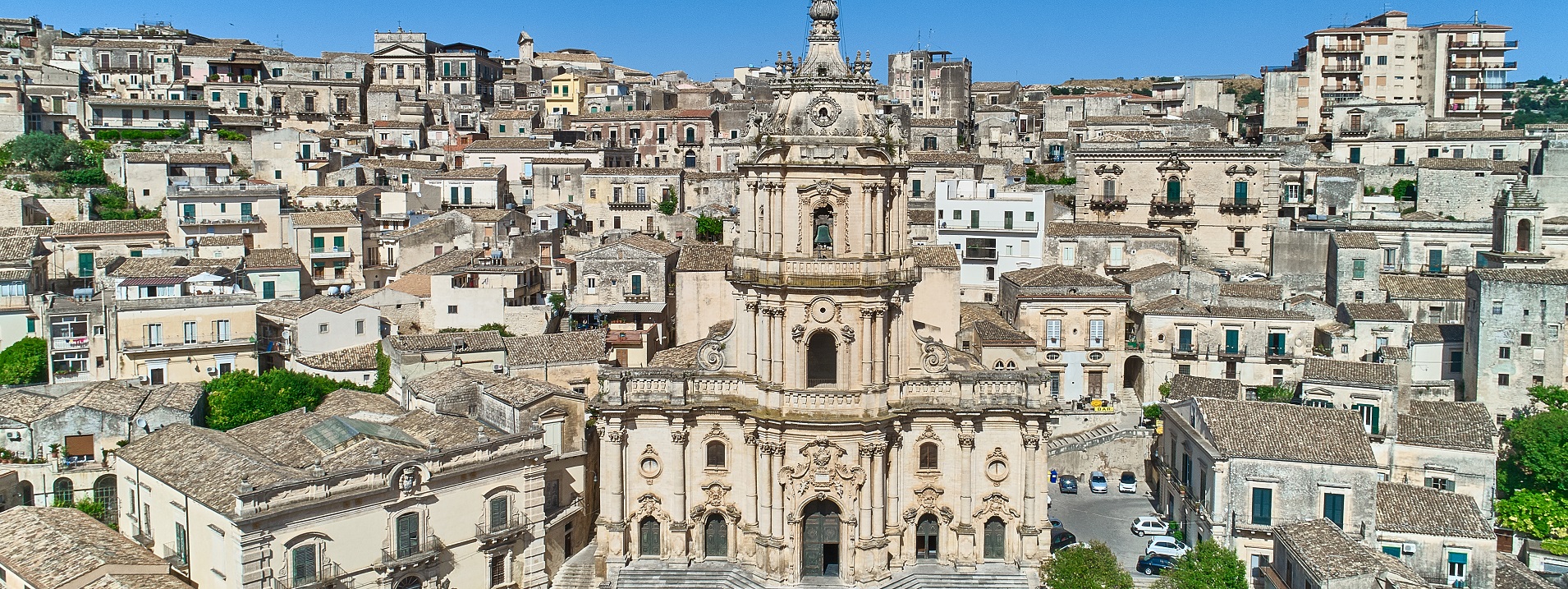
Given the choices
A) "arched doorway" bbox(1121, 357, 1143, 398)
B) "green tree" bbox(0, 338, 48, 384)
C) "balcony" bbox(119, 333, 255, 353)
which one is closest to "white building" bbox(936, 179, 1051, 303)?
"arched doorway" bbox(1121, 357, 1143, 398)

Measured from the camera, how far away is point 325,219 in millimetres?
60594

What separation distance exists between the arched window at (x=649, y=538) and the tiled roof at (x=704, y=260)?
35.4 feet

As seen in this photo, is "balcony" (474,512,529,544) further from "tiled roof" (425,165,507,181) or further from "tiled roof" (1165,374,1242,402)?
"tiled roof" (425,165,507,181)

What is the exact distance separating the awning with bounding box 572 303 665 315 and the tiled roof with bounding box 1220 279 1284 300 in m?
22.8

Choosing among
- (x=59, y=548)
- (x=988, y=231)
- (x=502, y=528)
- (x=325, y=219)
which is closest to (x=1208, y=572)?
(x=502, y=528)

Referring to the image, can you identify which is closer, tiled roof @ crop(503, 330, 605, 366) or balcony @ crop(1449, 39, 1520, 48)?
tiled roof @ crop(503, 330, 605, 366)

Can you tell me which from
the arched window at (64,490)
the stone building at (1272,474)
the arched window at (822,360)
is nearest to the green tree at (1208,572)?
the stone building at (1272,474)

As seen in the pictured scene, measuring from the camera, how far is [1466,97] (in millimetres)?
84375

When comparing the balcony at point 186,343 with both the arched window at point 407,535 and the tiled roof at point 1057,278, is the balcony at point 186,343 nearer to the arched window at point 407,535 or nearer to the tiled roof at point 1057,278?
the arched window at point 407,535

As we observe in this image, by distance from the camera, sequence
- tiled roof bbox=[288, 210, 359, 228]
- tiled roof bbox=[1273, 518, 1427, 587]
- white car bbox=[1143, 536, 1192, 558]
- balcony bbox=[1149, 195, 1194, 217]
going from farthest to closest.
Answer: balcony bbox=[1149, 195, 1194, 217] < tiled roof bbox=[288, 210, 359, 228] < white car bbox=[1143, 536, 1192, 558] < tiled roof bbox=[1273, 518, 1427, 587]

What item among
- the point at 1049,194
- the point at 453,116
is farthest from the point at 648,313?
the point at 453,116

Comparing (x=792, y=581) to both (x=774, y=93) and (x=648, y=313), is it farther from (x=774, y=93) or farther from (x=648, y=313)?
(x=648, y=313)

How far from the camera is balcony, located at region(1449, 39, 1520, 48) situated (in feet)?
274

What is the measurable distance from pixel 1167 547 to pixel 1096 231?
2333cm
